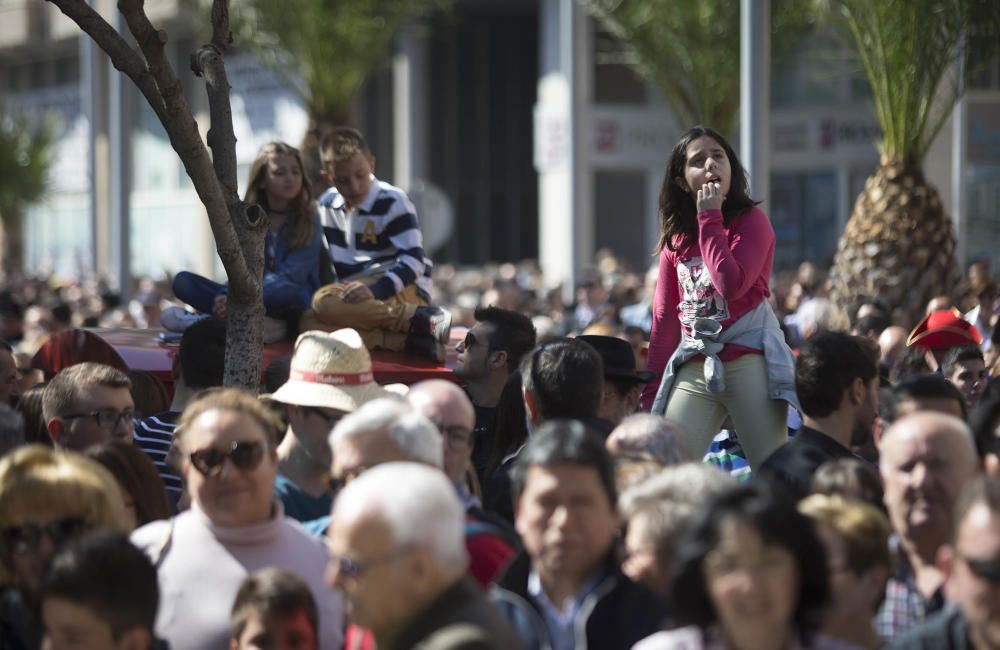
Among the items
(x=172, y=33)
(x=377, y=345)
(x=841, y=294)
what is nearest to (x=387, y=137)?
(x=172, y=33)

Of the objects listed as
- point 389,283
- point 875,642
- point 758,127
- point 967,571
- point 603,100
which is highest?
point 603,100

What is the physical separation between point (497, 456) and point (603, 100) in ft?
98.8

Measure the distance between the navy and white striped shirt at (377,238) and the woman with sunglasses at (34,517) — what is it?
4.05 m

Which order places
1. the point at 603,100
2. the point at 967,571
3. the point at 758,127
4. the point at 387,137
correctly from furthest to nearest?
the point at 387,137 → the point at 603,100 → the point at 758,127 → the point at 967,571

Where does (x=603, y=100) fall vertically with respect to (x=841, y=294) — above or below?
above

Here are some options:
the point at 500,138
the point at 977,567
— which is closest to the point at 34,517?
the point at 977,567

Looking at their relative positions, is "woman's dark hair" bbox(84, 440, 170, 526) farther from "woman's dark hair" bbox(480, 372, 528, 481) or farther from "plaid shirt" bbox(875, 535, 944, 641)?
"plaid shirt" bbox(875, 535, 944, 641)

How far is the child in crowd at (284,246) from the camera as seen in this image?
29.1ft

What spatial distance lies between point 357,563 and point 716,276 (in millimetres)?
3554

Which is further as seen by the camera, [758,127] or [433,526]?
[758,127]

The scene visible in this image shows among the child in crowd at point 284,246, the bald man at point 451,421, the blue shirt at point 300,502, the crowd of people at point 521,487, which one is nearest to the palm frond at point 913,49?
the crowd of people at point 521,487

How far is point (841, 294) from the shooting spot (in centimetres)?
1486

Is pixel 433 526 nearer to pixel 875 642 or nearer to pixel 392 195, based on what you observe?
pixel 875 642

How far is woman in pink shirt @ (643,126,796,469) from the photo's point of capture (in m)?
7.17
